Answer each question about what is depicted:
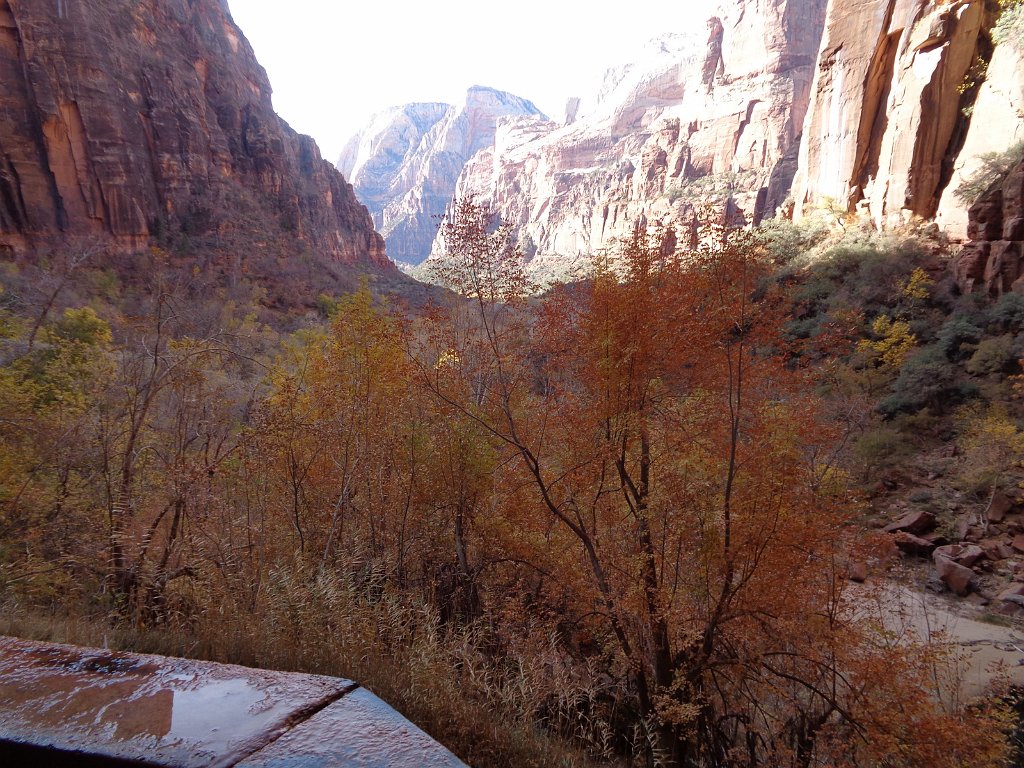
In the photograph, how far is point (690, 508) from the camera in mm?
7488

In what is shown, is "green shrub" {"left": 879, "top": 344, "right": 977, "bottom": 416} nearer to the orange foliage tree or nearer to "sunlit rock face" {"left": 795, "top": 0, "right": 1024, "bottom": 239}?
"sunlit rock face" {"left": 795, "top": 0, "right": 1024, "bottom": 239}

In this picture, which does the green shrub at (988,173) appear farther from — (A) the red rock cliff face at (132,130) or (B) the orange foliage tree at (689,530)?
(A) the red rock cliff face at (132,130)

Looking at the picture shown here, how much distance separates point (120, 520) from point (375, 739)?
19.2 ft

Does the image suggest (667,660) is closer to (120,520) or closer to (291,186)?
(120,520)

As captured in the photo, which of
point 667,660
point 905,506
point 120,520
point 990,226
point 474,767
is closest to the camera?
point 474,767

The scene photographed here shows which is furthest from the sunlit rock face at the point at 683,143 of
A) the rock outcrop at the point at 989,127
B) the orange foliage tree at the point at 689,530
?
the orange foliage tree at the point at 689,530

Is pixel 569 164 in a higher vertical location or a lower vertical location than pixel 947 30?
higher

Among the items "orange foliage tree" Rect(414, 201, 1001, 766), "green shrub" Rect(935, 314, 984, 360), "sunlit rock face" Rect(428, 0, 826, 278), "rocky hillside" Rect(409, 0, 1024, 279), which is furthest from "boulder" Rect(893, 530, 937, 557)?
"sunlit rock face" Rect(428, 0, 826, 278)

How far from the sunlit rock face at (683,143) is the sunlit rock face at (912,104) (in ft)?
49.7

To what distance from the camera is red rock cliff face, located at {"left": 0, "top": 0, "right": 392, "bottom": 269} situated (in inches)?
1254

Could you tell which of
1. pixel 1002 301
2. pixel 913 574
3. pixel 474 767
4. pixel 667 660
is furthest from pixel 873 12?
pixel 474 767

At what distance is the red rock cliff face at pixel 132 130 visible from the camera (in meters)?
31.9

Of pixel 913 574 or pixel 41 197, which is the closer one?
pixel 913 574

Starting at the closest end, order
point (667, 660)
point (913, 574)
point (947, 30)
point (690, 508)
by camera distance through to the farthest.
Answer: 1. point (667, 660)
2. point (690, 508)
3. point (913, 574)
4. point (947, 30)
